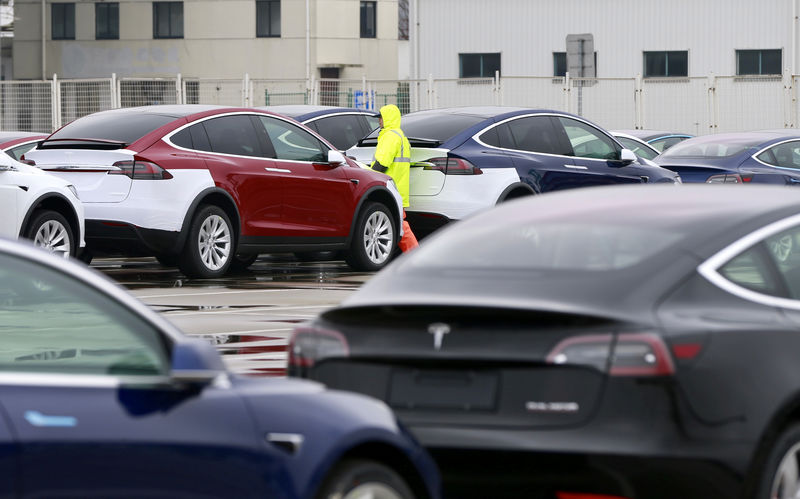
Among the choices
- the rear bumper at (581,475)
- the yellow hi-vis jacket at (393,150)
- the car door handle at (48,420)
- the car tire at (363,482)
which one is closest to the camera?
the car door handle at (48,420)

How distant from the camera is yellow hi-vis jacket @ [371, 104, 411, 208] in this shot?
16781mm

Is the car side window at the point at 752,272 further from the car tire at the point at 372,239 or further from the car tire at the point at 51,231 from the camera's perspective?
the car tire at the point at 372,239

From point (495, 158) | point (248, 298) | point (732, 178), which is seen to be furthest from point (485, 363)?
point (732, 178)

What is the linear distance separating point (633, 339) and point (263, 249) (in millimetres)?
10840

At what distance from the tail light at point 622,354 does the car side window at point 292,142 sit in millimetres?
10984

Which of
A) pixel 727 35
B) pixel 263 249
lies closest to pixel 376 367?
pixel 263 249

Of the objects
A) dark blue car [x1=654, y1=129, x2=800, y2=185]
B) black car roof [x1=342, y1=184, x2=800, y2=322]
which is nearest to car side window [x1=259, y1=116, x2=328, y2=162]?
dark blue car [x1=654, y1=129, x2=800, y2=185]

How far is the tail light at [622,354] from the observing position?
198 inches

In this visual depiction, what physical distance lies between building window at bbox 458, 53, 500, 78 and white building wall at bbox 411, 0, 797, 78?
22 cm

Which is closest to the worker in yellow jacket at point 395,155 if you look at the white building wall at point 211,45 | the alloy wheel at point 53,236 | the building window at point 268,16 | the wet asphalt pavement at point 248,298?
the wet asphalt pavement at point 248,298

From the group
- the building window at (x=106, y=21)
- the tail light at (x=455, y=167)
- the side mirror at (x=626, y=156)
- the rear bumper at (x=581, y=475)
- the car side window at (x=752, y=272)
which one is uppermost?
the building window at (x=106, y=21)

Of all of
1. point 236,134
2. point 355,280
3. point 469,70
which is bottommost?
point 355,280

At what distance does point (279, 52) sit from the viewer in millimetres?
61688

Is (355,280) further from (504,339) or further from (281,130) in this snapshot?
(504,339)
